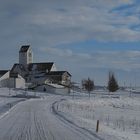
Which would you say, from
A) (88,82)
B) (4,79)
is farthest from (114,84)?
(4,79)

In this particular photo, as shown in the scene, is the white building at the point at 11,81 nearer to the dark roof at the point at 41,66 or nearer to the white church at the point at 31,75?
the white church at the point at 31,75

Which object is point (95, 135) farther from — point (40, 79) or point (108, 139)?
point (40, 79)

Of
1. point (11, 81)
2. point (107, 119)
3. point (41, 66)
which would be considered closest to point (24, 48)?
point (41, 66)

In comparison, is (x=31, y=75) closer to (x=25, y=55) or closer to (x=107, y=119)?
(x=25, y=55)

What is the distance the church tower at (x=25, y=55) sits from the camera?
160 metres

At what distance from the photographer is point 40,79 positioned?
14950 cm

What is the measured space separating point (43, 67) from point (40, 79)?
6598 millimetres

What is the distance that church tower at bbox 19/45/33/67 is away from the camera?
159613 mm

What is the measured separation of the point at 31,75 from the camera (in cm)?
15400

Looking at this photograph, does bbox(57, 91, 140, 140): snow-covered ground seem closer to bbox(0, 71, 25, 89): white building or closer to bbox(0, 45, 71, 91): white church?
bbox(0, 71, 25, 89): white building

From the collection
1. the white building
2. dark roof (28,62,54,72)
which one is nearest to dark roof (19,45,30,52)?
dark roof (28,62,54,72)

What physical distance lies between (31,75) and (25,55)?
9679 millimetres

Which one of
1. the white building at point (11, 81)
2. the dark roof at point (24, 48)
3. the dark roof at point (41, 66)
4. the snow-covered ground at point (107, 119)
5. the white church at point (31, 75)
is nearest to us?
the snow-covered ground at point (107, 119)

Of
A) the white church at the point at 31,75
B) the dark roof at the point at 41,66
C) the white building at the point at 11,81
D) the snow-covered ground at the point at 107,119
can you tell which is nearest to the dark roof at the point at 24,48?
the white church at the point at 31,75
